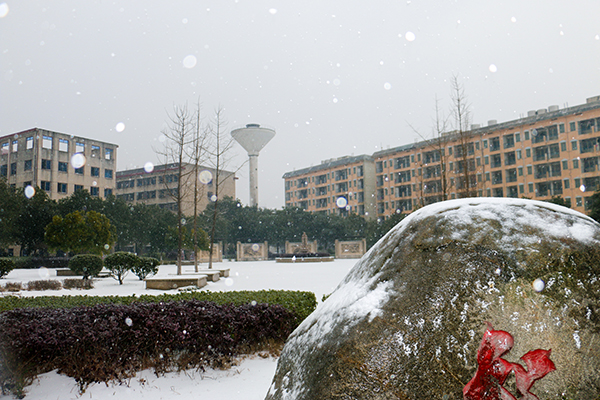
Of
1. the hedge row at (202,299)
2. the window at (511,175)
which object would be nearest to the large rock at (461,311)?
the hedge row at (202,299)

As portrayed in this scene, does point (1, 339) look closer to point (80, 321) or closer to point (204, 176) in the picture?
point (80, 321)

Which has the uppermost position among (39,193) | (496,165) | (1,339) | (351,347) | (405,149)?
(405,149)

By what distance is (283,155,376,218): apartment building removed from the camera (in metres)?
67.1

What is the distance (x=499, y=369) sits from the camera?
112cm

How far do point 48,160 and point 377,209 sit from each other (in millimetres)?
45114

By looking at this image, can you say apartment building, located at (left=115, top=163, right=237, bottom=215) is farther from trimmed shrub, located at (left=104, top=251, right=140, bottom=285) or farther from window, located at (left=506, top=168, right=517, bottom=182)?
trimmed shrub, located at (left=104, top=251, right=140, bottom=285)

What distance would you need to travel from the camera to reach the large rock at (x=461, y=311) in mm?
1812

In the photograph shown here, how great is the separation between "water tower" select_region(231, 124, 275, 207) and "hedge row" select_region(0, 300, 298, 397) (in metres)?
51.8

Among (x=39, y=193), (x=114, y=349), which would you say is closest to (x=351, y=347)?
(x=114, y=349)

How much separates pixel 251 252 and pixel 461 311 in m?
41.5

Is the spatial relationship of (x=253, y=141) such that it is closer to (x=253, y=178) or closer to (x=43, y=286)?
(x=253, y=178)

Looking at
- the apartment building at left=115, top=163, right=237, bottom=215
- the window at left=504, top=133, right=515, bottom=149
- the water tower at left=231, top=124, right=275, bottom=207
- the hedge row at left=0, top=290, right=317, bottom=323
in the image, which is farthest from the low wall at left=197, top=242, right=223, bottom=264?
the window at left=504, top=133, right=515, bottom=149

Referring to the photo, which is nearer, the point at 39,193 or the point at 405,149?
the point at 39,193

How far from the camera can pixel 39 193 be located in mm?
32562
